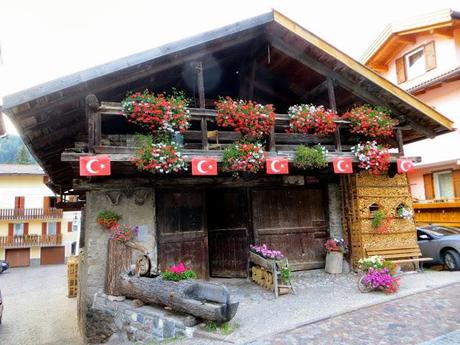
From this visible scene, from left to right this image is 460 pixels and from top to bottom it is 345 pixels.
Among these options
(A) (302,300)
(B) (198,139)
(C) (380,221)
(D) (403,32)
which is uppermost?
(D) (403,32)

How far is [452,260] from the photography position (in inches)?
397

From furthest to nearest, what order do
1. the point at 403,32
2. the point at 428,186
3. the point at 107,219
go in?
the point at 403,32
the point at 428,186
the point at 107,219

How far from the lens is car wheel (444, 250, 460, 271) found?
32.6 feet

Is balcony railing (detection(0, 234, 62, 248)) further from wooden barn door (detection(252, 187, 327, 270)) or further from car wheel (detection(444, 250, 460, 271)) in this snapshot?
car wheel (detection(444, 250, 460, 271))

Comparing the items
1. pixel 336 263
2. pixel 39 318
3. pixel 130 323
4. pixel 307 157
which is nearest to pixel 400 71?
pixel 336 263

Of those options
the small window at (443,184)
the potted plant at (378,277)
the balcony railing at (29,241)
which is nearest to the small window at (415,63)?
the small window at (443,184)

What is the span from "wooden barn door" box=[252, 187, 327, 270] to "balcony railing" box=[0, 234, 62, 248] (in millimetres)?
33495

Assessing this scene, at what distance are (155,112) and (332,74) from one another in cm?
473

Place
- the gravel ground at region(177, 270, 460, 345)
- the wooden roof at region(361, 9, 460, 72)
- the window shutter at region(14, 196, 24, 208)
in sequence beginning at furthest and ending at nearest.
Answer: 1. the window shutter at region(14, 196, 24, 208)
2. the wooden roof at region(361, 9, 460, 72)
3. the gravel ground at region(177, 270, 460, 345)

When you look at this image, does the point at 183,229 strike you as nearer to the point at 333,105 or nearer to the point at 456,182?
the point at 333,105

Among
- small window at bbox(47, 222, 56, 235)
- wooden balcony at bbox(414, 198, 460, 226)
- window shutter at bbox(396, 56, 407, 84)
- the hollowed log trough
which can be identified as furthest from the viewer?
small window at bbox(47, 222, 56, 235)

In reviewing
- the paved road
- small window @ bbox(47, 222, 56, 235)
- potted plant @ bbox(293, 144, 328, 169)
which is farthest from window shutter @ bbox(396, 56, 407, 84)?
small window @ bbox(47, 222, 56, 235)

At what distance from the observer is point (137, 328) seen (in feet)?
21.4

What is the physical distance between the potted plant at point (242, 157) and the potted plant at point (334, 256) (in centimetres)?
357
